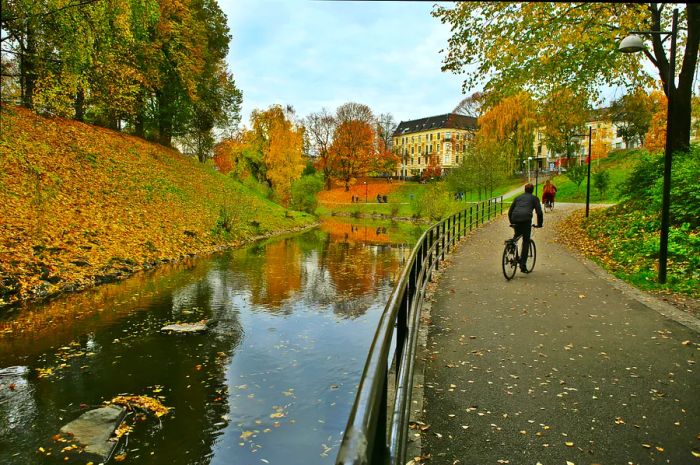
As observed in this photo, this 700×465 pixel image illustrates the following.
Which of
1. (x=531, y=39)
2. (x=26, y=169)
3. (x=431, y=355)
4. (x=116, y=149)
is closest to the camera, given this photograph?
(x=431, y=355)

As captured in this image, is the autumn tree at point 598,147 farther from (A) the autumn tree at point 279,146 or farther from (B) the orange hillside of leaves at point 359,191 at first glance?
(A) the autumn tree at point 279,146

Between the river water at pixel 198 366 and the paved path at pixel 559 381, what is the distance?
170cm

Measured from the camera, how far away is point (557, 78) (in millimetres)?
17688

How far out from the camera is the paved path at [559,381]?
3.93 meters

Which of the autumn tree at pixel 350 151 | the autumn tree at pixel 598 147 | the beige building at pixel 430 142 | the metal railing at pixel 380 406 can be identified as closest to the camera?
the metal railing at pixel 380 406

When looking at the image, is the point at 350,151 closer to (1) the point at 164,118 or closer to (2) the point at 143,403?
(1) the point at 164,118

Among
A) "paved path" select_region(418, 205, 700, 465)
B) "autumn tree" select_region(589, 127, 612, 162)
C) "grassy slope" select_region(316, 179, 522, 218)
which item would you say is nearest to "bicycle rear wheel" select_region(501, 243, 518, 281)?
"paved path" select_region(418, 205, 700, 465)

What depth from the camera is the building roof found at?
92.0 meters

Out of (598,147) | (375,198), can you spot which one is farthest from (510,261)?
(375,198)

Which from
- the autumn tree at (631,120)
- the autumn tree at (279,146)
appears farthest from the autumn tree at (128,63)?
the autumn tree at (631,120)

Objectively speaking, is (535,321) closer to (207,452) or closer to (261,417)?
(261,417)

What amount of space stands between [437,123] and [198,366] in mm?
103662

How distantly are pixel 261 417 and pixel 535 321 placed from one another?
4.25m

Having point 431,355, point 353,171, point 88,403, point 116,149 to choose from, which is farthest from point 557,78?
point 353,171
